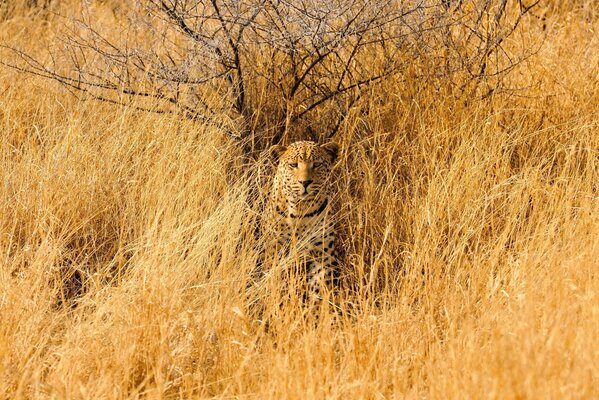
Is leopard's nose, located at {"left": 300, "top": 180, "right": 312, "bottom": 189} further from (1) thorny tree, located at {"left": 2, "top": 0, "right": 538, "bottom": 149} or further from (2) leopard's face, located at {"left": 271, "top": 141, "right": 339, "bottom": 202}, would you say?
(1) thorny tree, located at {"left": 2, "top": 0, "right": 538, "bottom": 149}

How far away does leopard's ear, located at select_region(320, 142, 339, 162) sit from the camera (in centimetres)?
489

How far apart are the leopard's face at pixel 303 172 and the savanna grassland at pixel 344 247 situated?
0.76ft

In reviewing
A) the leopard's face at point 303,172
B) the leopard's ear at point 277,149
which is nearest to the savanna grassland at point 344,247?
the leopard's ear at point 277,149

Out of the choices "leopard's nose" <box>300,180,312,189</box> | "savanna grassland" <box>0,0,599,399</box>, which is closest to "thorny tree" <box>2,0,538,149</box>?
"savanna grassland" <box>0,0,599,399</box>

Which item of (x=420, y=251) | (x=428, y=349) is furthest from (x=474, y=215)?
(x=428, y=349)

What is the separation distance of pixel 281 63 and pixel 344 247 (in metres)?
1.11

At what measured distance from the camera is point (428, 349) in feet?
12.4

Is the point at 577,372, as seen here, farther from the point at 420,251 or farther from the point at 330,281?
the point at 330,281

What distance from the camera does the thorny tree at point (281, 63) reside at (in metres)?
5.07

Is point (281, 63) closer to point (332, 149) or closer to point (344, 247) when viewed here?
point (332, 149)

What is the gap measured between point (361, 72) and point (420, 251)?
4.85 ft

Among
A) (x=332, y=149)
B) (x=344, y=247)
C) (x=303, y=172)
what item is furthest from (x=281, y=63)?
(x=344, y=247)

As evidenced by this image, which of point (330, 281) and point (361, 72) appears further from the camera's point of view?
point (361, 72)

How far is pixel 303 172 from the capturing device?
4.56m
